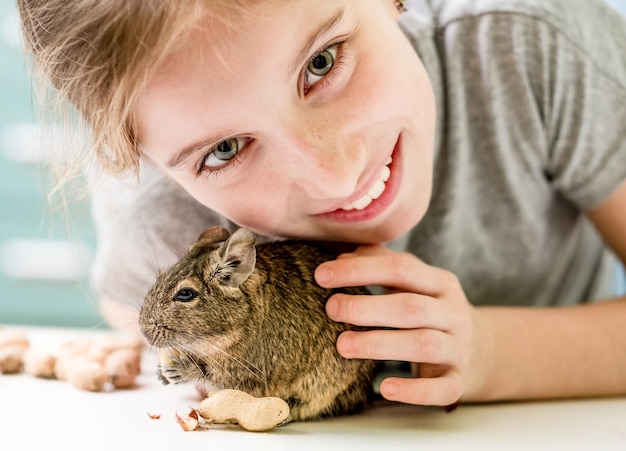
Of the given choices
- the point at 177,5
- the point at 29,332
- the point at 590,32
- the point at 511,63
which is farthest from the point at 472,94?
the point at 29,332

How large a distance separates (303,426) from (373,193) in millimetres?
317

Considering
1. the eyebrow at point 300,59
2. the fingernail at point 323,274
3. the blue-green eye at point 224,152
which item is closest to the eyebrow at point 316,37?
the eyebrow at point 300,59

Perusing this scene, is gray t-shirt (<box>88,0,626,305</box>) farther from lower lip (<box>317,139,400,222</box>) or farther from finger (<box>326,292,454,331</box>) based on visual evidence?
finger (<box>326,292,454,331</box>)

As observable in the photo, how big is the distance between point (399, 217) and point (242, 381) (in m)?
0.32

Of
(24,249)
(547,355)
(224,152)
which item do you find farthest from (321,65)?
(24,249)

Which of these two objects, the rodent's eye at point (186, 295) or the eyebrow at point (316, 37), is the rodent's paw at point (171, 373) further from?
the eyebrow at point (316, 37)

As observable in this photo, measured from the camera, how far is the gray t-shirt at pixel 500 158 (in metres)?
1.17

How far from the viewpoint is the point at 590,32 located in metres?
1.17

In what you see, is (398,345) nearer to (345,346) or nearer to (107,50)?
(345,346)

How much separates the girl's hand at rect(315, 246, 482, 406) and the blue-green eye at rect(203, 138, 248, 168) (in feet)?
0.58

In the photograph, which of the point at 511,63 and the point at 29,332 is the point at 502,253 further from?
the point at 29,332

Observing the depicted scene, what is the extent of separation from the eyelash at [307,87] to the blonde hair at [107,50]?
3.5 inches

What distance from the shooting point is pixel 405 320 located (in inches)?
35.9

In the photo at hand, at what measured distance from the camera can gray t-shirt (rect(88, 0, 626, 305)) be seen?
3.83 feet
